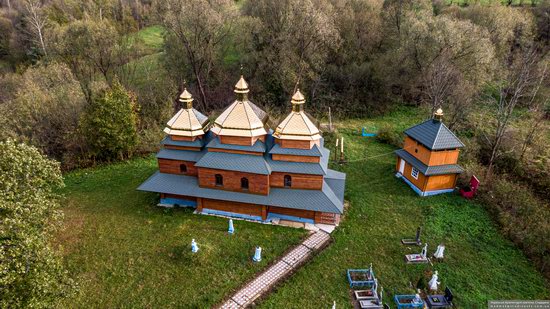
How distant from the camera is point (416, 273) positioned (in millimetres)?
14742

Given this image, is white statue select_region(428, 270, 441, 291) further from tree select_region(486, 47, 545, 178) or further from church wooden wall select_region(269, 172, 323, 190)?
tree select_region(486, 47, 545, 178)

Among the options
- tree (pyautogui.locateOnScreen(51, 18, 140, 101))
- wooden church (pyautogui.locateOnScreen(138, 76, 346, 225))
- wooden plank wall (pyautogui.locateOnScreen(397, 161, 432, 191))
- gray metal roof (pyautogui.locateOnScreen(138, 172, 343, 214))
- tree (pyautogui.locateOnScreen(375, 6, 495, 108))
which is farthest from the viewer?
tree (pyautogui.locateOnScreen(375, 6, 495, 108))

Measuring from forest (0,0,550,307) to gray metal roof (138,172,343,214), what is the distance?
17.7ft

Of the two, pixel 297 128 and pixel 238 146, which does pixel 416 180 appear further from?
pixel 238 146

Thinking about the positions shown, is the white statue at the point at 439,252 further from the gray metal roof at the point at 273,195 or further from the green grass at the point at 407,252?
the gray metal roof at the point at 273,195

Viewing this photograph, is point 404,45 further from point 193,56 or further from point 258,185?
point 258,185

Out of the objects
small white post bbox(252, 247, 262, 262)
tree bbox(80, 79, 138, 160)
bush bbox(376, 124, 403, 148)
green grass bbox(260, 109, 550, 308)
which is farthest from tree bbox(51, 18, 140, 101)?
bush bbox(376, 124, 403, 148)

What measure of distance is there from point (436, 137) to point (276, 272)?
12.4m

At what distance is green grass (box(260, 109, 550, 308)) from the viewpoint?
45.3ft

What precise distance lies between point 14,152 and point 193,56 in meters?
22.0

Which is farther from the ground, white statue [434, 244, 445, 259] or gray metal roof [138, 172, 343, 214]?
gray metal roof [138, 172, 343, 214]

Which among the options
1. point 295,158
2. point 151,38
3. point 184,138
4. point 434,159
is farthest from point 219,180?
point 151,38

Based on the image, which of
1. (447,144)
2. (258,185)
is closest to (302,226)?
(258,185)

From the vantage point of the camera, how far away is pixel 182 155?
18.4 metres
